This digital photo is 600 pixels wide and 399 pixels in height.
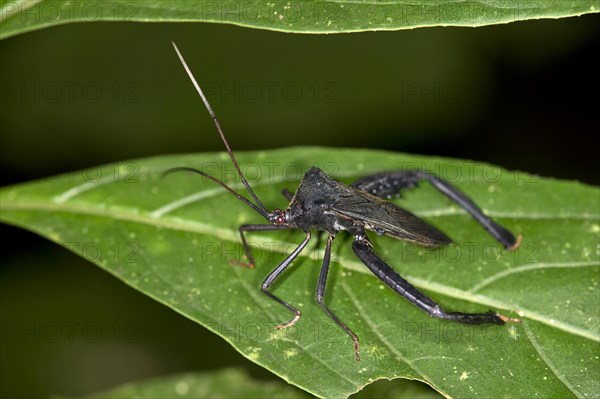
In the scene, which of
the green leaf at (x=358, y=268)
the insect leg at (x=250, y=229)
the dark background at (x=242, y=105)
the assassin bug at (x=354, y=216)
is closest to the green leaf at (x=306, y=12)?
the assassin bug at (x=354, y=216)

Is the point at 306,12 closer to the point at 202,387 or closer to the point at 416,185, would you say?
the point at 416,185

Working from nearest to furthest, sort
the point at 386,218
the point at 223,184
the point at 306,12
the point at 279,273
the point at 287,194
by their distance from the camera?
the point at 306,12
the point at 279,273
the point at 223,184
the point at 386,218
the point at 287,194

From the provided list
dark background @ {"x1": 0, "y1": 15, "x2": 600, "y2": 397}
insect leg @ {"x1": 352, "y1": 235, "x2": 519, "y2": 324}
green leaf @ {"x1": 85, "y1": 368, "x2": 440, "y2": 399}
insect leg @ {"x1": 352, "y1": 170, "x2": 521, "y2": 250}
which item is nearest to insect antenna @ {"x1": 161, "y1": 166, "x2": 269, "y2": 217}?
insect leg @ {"x1": 352, "y1": 235, "x2": 519, "y2": 324}

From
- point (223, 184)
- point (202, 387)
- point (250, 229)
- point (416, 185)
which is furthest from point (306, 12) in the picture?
point (202, 387)

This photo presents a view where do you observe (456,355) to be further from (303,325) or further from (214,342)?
(214,342)

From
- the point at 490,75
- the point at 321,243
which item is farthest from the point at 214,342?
the point at 490,75

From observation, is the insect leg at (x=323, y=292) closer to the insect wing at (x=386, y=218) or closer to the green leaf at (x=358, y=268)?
the green leaf at (x=358, y=268)
